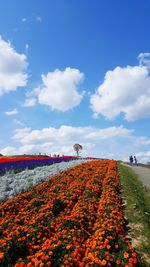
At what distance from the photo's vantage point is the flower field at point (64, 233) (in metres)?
6.82

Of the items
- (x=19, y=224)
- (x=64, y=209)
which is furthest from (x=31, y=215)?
(x=64, y=209)

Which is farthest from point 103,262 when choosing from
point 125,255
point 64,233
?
point 64,233

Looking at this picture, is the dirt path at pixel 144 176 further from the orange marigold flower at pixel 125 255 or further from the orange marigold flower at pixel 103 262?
the orange marigold flower at pixel 103 262

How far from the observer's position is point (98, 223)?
9.23m

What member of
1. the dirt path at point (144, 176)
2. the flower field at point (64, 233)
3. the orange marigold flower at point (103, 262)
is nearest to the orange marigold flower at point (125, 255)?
the flower field at point (64, 233)

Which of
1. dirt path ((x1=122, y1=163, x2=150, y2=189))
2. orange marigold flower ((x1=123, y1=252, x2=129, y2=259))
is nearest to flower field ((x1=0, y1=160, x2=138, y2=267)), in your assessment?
orange marigold flower ((x1=123, y1=252, x2=129, y2=259))

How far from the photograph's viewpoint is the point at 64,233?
8.18 metres

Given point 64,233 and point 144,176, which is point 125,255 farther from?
point 144,176

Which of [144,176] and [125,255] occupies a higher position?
[144,176]

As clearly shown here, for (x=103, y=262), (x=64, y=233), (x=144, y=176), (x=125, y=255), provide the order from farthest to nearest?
(x=144, y=176)
(x=64, y=233)
(x=125, y=255)
(x=103, y=262)

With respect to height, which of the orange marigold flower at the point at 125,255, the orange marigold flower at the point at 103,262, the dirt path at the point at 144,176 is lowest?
Result: the orange marigold flower at the point at 103,262

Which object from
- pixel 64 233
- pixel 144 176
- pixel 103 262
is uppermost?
pixel 144 176

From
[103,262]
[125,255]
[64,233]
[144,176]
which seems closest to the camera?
[103,262]

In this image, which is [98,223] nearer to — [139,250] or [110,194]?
[139,250]
